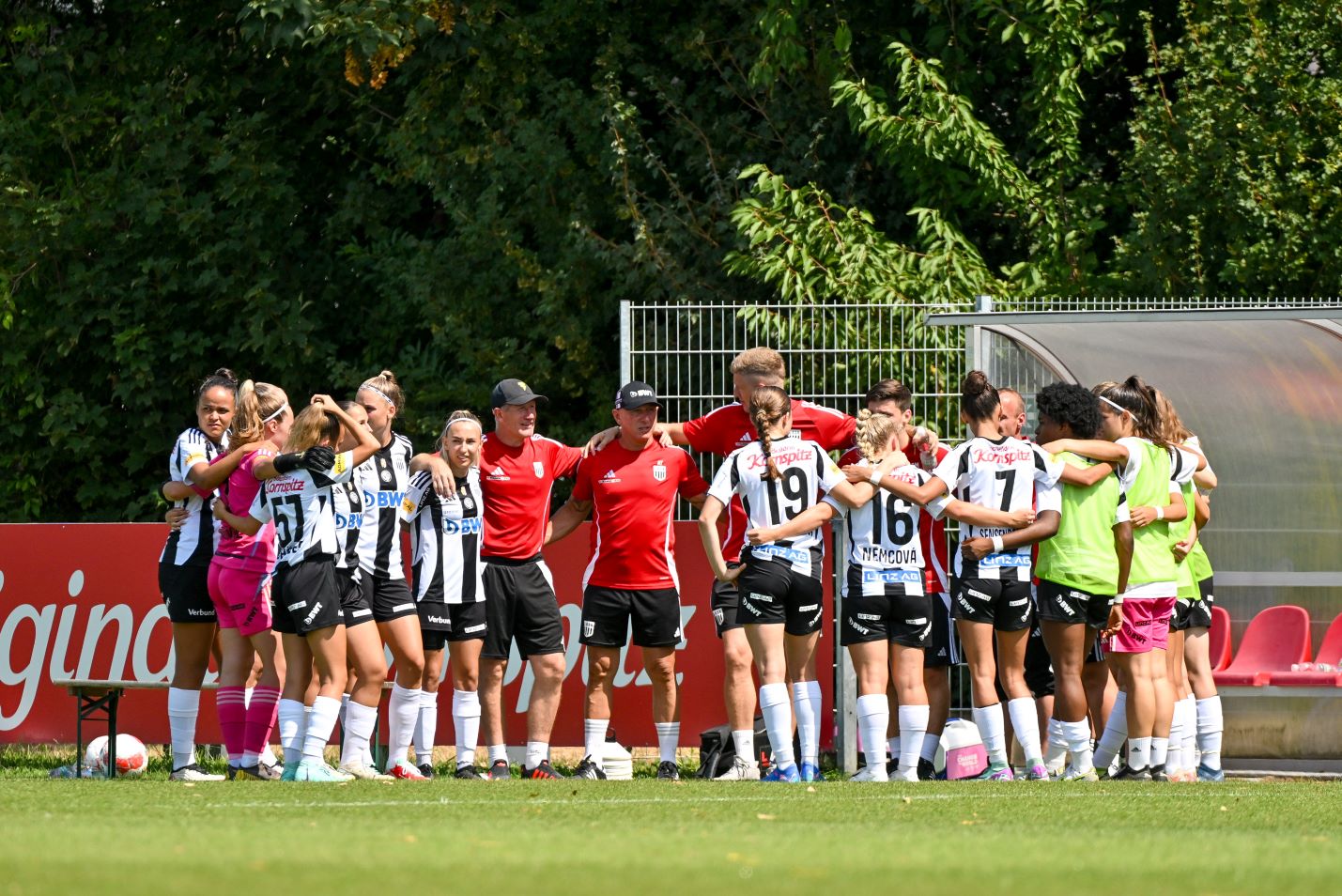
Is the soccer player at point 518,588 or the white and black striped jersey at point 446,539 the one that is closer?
the white and black striped jersey at point 446,539

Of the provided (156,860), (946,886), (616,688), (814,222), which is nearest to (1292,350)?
(616,688)

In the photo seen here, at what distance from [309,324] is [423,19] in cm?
351

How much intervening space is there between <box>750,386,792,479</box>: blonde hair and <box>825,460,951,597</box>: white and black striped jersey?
12.9 inches

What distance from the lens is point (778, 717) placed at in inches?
369

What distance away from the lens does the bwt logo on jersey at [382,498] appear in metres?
9.51

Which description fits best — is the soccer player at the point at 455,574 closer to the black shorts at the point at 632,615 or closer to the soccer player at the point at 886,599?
the black shorts at the point at 632,615

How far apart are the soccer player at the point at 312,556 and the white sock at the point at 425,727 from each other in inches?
35.8

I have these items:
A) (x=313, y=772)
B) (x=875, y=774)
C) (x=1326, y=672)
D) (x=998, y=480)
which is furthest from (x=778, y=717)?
(x=1326, y=672)

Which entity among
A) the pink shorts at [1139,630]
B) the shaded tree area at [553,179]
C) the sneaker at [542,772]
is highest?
the shaded tree area at [553,179]

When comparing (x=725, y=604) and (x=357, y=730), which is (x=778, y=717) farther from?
(x=357, y=730)

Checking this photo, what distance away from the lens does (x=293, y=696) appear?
916 cm

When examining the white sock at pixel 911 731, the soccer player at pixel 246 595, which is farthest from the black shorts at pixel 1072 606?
the soccer player at pixel 246 595

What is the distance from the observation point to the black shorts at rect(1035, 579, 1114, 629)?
954 centimetres

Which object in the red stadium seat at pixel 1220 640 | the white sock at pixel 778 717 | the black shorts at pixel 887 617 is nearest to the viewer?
the white sock at pixel 778 717
